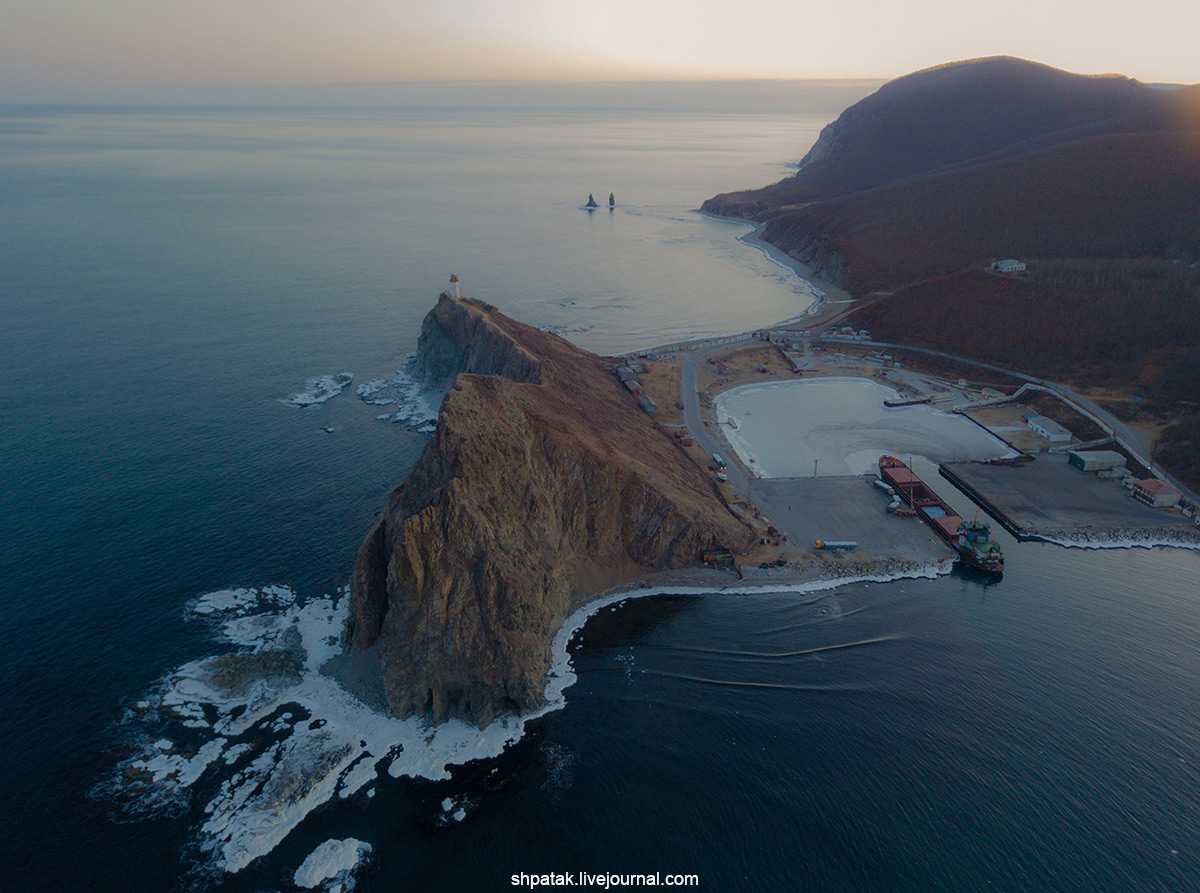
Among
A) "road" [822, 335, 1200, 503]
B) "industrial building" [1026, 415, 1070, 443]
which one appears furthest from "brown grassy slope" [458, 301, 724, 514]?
"road" [822, 335, 1200, 503]

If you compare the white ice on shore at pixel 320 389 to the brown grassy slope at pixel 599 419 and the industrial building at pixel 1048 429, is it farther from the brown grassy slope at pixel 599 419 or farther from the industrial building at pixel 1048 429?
the industrial building at pixel 1048 429

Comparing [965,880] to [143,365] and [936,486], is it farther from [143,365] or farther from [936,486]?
[143,365]

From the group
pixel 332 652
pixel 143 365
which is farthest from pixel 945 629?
pixel 143 365

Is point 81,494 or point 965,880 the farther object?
point 81,494

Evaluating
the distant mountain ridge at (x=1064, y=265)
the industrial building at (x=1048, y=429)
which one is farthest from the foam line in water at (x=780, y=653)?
the distant mountain ridge at (x=1064, y=265)

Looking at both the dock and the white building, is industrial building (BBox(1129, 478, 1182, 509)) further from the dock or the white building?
the white building

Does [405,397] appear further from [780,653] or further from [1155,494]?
[1155,494]


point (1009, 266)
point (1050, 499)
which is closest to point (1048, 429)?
point (1050, 499)
